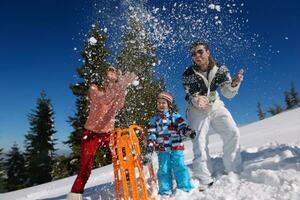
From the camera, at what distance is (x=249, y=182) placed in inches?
201

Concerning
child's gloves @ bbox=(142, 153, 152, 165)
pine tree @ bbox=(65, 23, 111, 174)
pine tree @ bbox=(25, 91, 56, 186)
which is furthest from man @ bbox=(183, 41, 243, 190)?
pine tree @ bbox=(25, 91, 56, 186)

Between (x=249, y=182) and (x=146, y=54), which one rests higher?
(x=146, y=54)

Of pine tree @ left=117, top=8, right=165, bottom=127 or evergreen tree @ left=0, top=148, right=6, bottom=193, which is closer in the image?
pine tree @ left=117, top=8, right=165, bottom=127

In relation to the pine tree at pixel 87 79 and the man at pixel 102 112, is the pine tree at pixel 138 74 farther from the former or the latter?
the man at pixel 102 112

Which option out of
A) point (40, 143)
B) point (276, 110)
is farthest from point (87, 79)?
point (276, 110)

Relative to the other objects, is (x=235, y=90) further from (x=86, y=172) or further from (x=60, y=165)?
(x=60, y=165)

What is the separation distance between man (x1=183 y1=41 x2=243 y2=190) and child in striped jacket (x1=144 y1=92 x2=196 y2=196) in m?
0.34

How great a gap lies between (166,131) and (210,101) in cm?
93

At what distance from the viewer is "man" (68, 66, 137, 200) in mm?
6016

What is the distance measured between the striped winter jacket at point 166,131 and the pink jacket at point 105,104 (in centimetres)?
87

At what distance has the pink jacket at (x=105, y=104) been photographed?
6148 mm

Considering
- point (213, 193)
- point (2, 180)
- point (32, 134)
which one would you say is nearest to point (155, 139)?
point (213, 193)

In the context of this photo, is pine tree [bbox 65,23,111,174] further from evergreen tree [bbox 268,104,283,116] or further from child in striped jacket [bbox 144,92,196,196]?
evergreen tree [bbox 268,104,283,116]

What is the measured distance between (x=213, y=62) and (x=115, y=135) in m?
2.11
